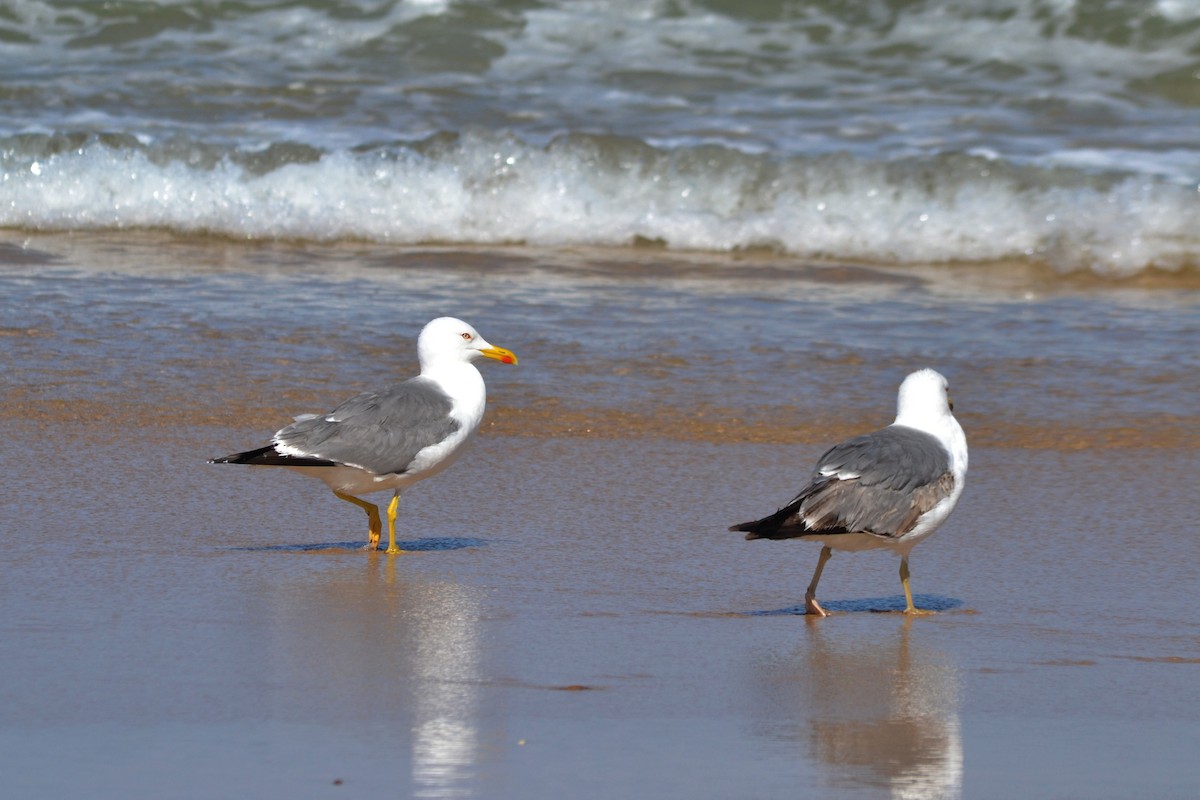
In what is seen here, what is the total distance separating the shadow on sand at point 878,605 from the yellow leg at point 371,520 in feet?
3.97

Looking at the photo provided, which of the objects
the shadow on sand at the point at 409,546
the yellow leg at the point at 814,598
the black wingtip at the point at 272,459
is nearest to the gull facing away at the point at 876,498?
the yellow leg at the point at 814,598

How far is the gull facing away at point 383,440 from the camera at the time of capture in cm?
465

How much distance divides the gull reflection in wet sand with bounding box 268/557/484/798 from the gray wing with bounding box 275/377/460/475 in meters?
0.33

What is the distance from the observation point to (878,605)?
433cm

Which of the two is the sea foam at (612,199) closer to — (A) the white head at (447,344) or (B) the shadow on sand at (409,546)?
(A) the white head at (447,344)

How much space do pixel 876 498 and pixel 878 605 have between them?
40 centimetres

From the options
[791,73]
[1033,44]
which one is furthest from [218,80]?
[1033,44]

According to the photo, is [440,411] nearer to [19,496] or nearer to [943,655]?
[19,496]

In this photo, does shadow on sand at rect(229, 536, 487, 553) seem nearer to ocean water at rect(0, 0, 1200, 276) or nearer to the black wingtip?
the black wingtip

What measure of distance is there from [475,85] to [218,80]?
1.95 meters

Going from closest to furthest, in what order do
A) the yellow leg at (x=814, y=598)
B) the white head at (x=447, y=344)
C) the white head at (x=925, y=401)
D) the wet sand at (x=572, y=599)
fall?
1. the wet sand at (x=572, y=599)
2. the yellow leg at (x=814, y=598)
3. the white head at (x=925, y=401)
4. the white head at (x=447, y=344)

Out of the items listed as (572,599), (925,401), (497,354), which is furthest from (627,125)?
(572,599)

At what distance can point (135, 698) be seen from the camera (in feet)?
10.8

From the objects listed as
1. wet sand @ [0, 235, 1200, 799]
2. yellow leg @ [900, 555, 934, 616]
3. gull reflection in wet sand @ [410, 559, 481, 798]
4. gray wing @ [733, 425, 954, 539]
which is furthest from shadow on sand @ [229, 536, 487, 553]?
yellow leg @ [900, 555, 934, 616]
